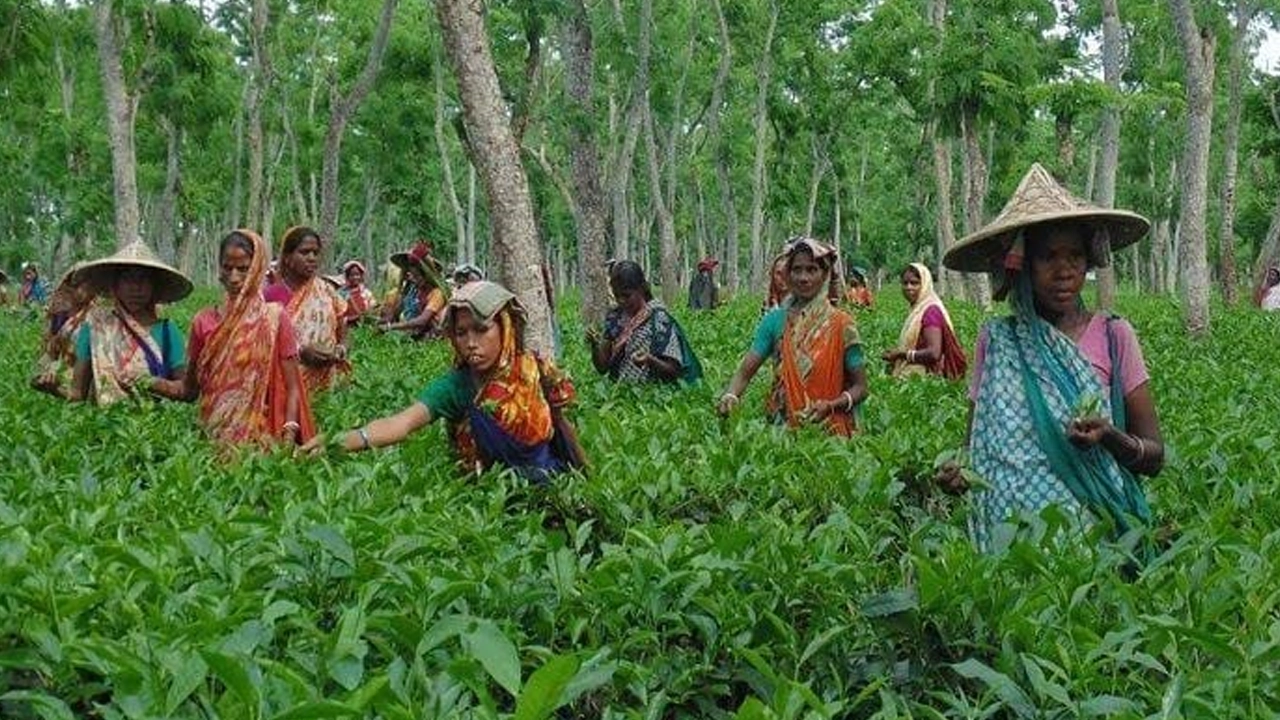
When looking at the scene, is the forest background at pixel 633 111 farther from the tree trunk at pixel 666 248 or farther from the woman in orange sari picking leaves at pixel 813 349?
the woman in orange sari picking leaves at pixel 813 349

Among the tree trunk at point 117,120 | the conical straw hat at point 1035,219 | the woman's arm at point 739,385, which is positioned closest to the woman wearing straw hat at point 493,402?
the woman's arm at point 739,385

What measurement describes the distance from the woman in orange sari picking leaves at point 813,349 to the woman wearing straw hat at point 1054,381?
2.11 meters

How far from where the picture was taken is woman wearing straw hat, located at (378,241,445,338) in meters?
12.5

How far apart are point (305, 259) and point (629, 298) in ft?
5.69

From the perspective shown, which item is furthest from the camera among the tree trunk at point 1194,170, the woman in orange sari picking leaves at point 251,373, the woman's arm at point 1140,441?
the tree trunk at point 1194,170

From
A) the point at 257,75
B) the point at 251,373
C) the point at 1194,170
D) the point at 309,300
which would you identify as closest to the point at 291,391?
the point at 251,373

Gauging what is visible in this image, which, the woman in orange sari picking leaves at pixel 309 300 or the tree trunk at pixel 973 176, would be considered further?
the tree trunk at pixel 973 176

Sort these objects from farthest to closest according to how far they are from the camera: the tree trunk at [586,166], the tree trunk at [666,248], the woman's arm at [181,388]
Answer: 1. the tree trunk at [666,248]
2. the tree trunk at [586,166]
3. the woman's arm at [181,388]

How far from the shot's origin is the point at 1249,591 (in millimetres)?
2553

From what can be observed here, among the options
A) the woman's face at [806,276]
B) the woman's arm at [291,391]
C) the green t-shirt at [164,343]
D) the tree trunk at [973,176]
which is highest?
the tree trunk at [973,176]

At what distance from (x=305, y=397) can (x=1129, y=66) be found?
26.7m

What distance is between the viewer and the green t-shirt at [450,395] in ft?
15.0

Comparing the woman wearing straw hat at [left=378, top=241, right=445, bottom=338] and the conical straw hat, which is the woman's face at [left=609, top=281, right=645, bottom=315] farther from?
the woman wearing straw hat at [left=378, top=241, right=445, bottom=338]

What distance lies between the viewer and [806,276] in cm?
585
